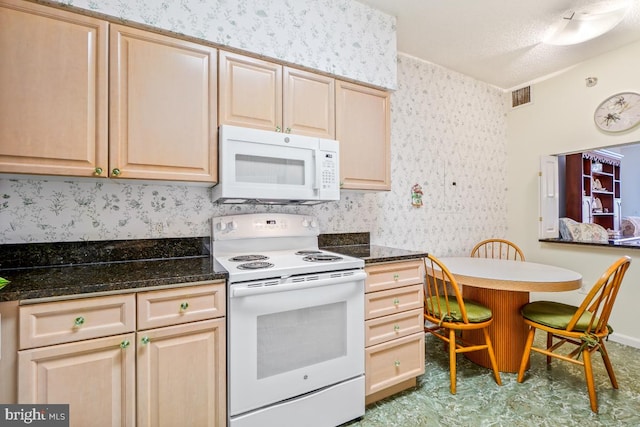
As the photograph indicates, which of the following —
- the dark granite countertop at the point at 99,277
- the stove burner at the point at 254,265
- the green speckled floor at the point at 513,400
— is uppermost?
the stove burner at the point at 254,265

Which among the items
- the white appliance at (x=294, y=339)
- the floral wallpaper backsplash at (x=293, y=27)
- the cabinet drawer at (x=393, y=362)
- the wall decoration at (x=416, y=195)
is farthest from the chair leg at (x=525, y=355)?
the floral wallpaper backsplash at (x=293, y=27)

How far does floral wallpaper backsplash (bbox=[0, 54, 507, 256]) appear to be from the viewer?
5.21 feet

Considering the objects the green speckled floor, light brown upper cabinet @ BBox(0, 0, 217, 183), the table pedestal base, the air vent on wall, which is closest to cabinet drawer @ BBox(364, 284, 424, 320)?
the green speckled floor

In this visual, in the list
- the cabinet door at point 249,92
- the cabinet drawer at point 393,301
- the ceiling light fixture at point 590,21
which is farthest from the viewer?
the ceiling light fixture at point 590,21

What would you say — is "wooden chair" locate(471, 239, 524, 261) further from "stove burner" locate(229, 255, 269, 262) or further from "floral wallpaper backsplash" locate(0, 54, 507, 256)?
"stove burner" locate(229, 255, 269, 262)

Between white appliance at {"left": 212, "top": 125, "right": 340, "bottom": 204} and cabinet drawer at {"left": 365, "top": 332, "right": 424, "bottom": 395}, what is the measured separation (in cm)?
100

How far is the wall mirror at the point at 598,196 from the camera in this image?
310 cm

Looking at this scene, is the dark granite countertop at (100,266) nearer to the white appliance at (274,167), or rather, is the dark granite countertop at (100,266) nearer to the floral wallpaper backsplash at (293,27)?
the white appliance at (274,167)

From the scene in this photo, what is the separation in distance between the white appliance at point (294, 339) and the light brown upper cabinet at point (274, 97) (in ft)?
2.69

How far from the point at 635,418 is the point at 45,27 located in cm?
363

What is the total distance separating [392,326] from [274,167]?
123cm

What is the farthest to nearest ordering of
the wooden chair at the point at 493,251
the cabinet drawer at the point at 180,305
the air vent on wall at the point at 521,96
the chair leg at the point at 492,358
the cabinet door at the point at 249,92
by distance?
the air vent on wall at the point at 521,96, the wooden chair at the point at 493,251, the chair leg at the point at 492,358, the cabinet door at the point at 249,92, the cabinet drawer at the point at 180,305

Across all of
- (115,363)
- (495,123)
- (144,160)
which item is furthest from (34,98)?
(495,123)

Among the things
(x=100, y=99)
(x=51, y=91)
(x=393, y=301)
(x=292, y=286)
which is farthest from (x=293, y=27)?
(x=393, y=301)
